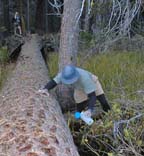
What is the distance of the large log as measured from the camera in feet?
13.2

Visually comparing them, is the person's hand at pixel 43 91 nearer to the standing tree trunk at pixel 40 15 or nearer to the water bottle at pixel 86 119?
the water bottle at pixel 86 119

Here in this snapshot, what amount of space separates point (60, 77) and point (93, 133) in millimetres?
932

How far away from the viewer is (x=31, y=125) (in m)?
4.55

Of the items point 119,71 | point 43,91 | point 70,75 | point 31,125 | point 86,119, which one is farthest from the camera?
point 119,71

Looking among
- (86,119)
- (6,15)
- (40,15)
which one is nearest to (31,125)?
(86,119)

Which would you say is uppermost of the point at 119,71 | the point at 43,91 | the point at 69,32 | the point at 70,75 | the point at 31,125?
the point at 69,32

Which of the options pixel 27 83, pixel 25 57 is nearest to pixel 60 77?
pixel 27 83

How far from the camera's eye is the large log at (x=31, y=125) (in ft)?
13.2

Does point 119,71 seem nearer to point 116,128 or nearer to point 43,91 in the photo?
point 43,91

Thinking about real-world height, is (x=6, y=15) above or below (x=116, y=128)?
below

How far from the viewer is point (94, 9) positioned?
8.34 meters

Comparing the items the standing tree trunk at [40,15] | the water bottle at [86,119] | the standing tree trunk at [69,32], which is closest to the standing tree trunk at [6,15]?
the standing tree trunk at [40,15]

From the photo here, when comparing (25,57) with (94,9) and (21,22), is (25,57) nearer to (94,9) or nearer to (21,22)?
(94,9)

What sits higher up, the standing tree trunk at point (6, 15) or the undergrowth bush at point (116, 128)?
the undergrowth bush at point (116, 128)
